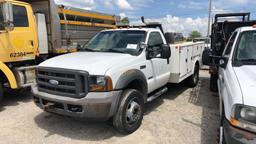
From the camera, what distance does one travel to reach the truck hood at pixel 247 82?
2.39 metres

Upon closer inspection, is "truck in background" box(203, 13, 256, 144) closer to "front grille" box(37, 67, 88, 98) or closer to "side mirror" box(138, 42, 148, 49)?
"side mirror" box(138, 42, 148, 49)

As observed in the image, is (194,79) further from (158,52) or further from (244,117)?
(244,117)

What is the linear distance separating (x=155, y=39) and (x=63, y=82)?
2.56 m

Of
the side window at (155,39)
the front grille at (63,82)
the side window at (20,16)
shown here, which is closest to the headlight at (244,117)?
the front grille at (63,82)

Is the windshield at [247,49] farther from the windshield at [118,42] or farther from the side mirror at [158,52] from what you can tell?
the windshield at [118,42]

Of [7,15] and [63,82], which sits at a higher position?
[7,15]

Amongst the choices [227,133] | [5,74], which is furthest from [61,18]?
[227,133]

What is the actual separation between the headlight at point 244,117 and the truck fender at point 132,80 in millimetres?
1879

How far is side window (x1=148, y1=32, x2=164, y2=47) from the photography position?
516 cm

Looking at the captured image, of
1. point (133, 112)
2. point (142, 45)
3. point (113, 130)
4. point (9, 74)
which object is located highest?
point (142, 45)

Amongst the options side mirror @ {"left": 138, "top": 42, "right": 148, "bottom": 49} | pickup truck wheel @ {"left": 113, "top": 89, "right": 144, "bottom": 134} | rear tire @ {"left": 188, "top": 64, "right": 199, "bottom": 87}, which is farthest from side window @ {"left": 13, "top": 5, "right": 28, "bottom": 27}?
rear tire @ {"left": 188, "top": 64, "right": 199, "bottom": 87}

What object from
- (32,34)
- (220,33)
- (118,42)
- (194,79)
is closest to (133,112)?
(118,42)

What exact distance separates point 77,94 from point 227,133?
7.49ft

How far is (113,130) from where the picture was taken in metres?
4.34
